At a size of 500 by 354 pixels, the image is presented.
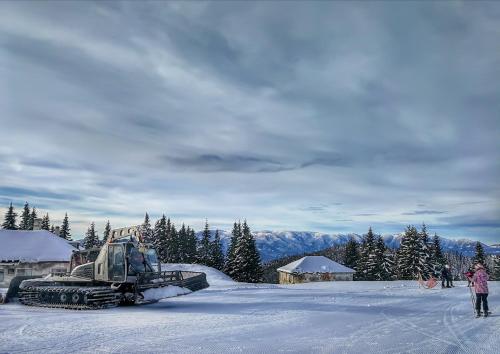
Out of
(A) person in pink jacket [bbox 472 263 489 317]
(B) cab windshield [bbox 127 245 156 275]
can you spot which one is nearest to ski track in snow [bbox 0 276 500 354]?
(A) person in pink jacket [bbox 472 263 489 317]

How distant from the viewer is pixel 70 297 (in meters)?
18.1

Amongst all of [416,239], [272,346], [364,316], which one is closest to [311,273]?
[416,239]

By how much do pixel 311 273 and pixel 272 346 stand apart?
174 ft

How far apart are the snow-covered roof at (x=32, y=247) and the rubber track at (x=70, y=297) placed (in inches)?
993

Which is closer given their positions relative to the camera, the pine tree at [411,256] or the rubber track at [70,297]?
the rubber track at [70,297]

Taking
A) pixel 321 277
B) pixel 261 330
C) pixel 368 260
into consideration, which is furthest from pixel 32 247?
pixel 368 260

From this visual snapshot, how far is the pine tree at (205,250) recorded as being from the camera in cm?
7602

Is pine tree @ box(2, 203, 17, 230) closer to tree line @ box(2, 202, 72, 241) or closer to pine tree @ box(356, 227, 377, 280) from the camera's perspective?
tree line @ box(2, 202, 72, 241)

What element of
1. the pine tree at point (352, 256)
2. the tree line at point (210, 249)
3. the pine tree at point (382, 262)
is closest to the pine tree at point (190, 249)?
the tree line at point (210, 249)

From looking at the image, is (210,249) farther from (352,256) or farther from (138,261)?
(138,261)

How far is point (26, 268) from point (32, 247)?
2235 millimetres

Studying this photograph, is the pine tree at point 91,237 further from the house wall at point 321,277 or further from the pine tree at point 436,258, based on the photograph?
the pine tree at point 436,258

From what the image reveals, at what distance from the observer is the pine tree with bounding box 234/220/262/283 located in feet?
205

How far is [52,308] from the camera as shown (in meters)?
18.2
